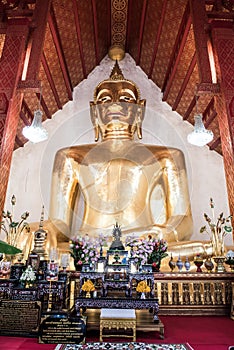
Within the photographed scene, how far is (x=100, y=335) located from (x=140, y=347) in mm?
361

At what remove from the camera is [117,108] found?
232 inches

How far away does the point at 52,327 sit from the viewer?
7.26 ft

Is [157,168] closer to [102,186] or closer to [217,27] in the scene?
[102,186]

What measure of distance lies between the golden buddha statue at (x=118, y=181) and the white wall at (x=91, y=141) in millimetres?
607

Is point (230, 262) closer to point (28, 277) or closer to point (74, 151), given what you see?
point (28, 277)

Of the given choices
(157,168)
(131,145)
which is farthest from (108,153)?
(157,168)

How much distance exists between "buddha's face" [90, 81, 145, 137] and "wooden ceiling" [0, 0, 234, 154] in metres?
0.73

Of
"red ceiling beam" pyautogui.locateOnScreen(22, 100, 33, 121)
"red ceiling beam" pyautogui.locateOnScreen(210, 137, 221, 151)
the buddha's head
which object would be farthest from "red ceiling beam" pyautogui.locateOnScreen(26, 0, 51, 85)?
"red ceiling beam" pyautogui.locateOnScreen(210, 137, 221, 151)

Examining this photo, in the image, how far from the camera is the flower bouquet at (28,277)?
2693 millimetres

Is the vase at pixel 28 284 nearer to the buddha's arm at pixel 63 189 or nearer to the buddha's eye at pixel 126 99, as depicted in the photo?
the buddha's arm at pixel 63 189

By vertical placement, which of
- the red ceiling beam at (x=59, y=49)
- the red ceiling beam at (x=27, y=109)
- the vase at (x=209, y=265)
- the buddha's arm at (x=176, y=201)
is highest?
the red ceiling beam at (x=59, y=49)

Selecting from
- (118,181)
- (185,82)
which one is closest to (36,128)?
(118,181)

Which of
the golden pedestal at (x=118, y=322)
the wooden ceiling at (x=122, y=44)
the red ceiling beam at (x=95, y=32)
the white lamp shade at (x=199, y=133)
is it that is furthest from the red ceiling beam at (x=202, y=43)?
the golden pedestal at (x=118, y=322)

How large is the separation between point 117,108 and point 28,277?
3.91m
